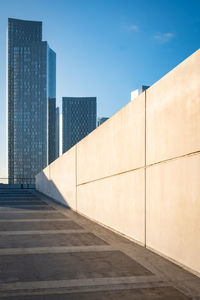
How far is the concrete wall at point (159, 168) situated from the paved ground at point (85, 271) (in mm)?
475

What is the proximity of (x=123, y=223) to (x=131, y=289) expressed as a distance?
4766mm

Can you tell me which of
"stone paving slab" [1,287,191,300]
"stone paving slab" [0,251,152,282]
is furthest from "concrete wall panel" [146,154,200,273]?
"stone paving slab" [1,287,191,300]

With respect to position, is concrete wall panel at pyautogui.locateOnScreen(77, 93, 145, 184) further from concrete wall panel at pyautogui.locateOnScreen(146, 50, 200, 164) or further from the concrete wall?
concrete wall panel at pyautogui.locateOnScreen(146, 50, 200, 164)

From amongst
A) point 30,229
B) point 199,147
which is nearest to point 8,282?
point 199,147

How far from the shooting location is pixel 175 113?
7.02 m

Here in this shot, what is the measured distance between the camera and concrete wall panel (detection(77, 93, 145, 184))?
897 cm

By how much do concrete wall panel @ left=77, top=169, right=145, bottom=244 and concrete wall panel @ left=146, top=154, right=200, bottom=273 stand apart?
0.60 m

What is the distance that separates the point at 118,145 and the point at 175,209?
4222 millimetres

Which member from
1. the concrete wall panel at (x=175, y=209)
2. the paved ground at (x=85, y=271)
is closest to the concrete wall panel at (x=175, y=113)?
the concrete wall panel at (x=175, y=209)

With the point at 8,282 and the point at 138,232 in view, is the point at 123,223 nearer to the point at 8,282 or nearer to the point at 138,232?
the point at 138,232

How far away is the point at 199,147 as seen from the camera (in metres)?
6.06

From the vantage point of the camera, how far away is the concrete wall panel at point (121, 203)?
28.8 ft

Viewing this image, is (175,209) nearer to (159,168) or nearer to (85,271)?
(159,168)

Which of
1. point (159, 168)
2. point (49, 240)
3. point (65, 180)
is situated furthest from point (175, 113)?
point (65, 180)
